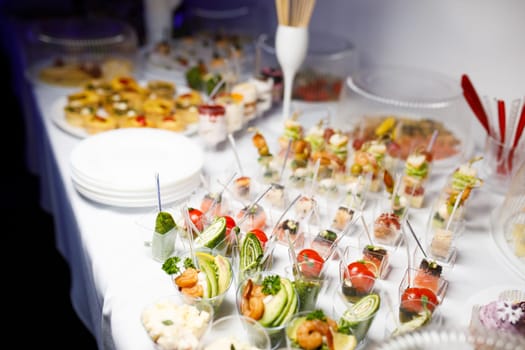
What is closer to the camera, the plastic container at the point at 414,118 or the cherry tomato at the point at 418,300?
the cherry tomato at the point at 418,300

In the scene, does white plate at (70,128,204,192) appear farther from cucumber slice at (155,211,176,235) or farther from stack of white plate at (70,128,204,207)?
cucumber slice at (155,211,176,235)

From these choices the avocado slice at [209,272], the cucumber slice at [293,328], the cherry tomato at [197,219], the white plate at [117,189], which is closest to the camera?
the cucumber slice at [293,328]

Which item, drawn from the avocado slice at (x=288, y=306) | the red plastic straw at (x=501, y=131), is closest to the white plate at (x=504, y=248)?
the red plastic straw at (x=501, y=131)

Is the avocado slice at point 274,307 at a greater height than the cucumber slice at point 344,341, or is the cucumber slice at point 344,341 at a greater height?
the avocado slice at point 274,307

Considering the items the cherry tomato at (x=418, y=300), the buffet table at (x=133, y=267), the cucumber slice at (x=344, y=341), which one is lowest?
the buffet table at (x=133, y=267)

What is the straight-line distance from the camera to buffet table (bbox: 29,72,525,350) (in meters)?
1.17

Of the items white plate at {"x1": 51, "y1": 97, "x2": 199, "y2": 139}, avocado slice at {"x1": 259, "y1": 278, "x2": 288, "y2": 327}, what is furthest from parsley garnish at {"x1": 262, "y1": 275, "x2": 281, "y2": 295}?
white plate at {"x1": 51, "y1": 97, "x2": 199, "y2": 139}

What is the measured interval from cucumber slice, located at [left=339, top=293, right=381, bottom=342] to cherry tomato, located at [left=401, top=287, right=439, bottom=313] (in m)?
0.07

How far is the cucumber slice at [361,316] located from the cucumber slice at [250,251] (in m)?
0.24

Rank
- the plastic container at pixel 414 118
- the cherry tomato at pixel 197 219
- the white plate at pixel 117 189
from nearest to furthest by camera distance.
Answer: the cherry tomato at pixel 197 219, the white plate at pixel 117 189, the plastic container at pixel 414 118

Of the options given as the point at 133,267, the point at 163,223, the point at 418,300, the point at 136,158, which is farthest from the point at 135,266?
the point at 418,300

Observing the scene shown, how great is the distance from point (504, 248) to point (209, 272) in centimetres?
84

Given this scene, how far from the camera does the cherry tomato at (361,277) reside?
1.16m

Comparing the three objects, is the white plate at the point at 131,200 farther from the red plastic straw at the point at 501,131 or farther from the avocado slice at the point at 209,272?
the red plastic straw at the point at 501,131
